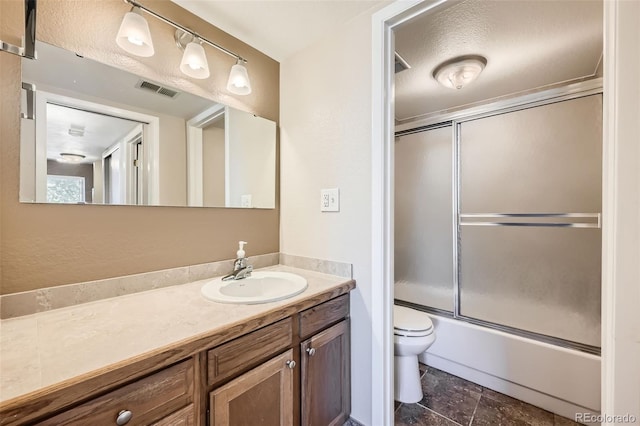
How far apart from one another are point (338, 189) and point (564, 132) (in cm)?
170

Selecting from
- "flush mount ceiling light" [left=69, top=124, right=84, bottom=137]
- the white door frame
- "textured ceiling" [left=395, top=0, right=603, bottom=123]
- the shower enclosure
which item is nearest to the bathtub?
the shower enclosure

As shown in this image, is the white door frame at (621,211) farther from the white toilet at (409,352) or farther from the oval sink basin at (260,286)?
the oval sink basin at (260,286)

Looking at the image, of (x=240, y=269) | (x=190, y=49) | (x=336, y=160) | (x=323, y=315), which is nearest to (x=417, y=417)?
(x=323, y=315)

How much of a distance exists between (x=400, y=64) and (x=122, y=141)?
163 cm

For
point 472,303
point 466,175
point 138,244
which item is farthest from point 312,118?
point 472,303

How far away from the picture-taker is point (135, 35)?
1060 millimetres

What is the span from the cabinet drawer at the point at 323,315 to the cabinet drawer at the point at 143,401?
0.46 m

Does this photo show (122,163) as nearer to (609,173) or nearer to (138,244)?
(138,244)

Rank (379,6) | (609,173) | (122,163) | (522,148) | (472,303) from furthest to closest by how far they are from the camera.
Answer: (472,303)
(522,148)
(379,6)
(122,163)
(609,173)

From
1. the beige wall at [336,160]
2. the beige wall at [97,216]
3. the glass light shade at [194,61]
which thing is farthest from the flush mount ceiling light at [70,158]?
the beige wall at [336,160]

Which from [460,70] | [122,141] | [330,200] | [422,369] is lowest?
[422,369]

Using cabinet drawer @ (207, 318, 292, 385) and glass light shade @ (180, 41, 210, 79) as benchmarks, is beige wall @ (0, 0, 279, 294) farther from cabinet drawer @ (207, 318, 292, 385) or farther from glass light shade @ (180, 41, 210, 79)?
cabinet drawer @ (207, 318, 292, 385)

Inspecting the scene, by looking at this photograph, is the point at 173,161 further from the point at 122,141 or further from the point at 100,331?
the point at 100,331

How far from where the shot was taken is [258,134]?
1627 millimetres
